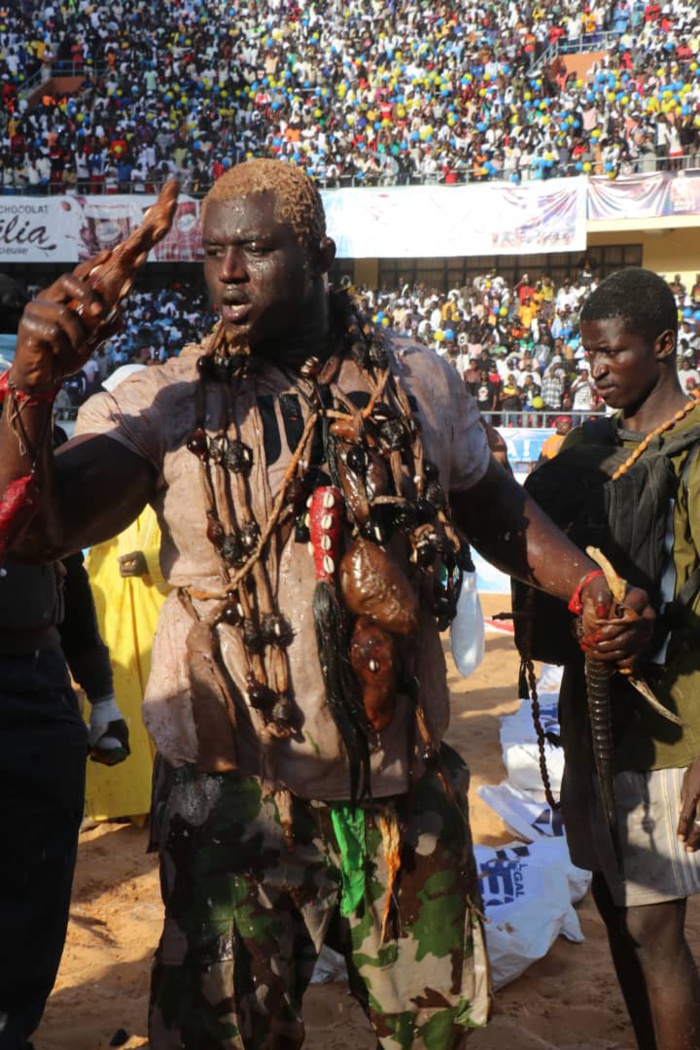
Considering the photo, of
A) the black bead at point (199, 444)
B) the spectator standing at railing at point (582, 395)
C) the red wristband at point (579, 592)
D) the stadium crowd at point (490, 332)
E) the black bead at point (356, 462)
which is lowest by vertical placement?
the red wristband at point (579, 592)

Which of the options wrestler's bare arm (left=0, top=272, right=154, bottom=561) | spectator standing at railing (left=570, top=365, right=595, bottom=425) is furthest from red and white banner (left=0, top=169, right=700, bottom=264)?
wrestler's bare arm (left=0, top=272, right=154, bottom=561)

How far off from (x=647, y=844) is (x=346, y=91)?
24.8m

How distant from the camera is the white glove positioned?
3.25 m

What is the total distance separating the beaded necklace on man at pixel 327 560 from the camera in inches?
76.3

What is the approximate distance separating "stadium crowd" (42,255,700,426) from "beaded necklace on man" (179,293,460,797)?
1500 centimetres

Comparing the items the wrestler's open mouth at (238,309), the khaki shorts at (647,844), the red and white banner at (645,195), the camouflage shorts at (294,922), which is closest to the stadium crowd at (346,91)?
the red and white banner at (645,195)

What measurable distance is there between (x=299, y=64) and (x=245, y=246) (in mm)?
26180

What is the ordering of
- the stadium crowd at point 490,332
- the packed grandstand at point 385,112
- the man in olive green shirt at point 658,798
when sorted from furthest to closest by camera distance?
the packed grandstand at point 385,112 → the stadium crowd at point 490,332 → the man in olive green shirt at point 658,798

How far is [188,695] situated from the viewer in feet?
6.44

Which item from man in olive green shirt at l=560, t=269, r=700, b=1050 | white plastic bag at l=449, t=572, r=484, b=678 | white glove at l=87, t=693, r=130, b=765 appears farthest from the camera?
white plastic bag at l=449, t=572, r=484, b=678

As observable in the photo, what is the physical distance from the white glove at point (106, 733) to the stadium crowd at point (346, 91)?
62.5 ft

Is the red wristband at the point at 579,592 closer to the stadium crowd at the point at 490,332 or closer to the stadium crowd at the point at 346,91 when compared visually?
the stadium crowd at the point at 490,332

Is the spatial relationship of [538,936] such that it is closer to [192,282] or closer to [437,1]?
[192,282]

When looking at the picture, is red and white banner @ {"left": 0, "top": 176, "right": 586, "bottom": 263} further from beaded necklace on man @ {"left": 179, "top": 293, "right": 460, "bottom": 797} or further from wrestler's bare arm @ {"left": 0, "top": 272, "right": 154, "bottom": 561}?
wrestler's bare arm @ {"left": 0, "top": 272, "right": 154, "bottom": 561}
